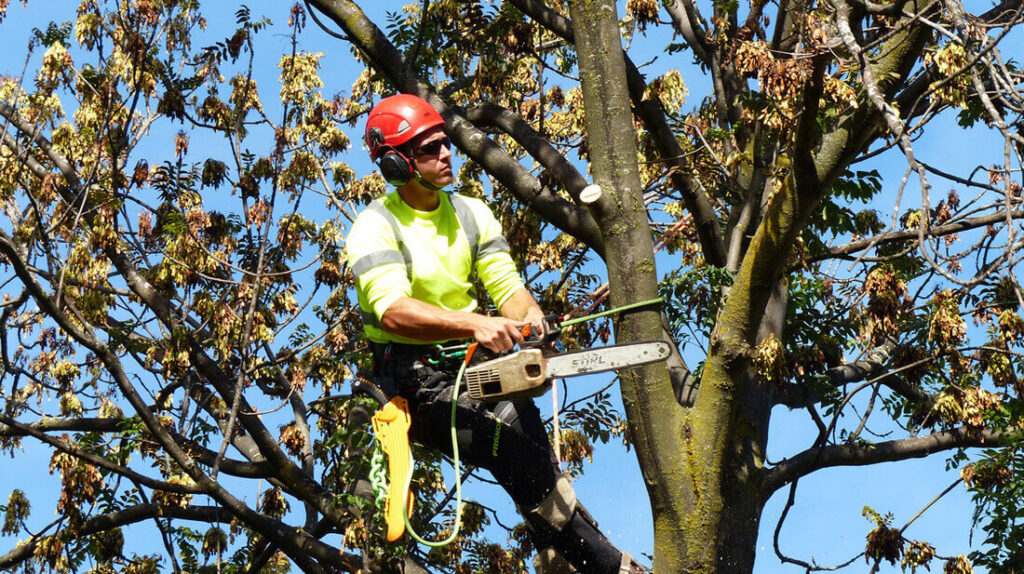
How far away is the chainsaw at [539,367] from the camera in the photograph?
4.58 metres

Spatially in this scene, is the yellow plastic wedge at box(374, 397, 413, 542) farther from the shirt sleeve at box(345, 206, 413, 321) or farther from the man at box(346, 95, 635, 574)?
the shirt sleeve at box(345, 206, 413, 321)

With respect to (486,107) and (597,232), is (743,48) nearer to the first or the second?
(597,232)

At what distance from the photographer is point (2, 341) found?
871 centimetres

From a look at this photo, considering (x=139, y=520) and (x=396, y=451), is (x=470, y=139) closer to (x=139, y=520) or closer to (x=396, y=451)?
(x=396, y=451)

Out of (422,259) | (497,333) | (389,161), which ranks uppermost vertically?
(389,161)

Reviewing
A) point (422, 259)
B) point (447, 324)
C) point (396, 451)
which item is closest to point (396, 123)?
point (422, 259)

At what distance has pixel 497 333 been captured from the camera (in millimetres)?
4535

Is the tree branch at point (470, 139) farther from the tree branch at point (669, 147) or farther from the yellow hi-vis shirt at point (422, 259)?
the yellow hi-vis shirt at point (422, 259)

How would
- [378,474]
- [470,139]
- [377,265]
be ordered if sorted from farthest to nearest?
[470,139] → [378,474] → [377,265]

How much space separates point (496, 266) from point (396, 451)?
965 mm

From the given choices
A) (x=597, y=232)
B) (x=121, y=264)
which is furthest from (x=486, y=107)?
(x=121, y=264)

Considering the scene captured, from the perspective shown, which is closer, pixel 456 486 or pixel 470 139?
pixel 456 486

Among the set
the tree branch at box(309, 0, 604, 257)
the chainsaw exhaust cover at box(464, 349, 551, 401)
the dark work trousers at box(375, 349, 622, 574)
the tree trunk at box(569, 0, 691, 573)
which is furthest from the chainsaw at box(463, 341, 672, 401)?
the tree branch at box(309, 0, 604, 257)

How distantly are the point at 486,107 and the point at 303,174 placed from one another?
233 cm
